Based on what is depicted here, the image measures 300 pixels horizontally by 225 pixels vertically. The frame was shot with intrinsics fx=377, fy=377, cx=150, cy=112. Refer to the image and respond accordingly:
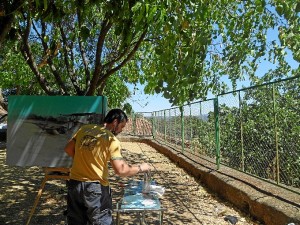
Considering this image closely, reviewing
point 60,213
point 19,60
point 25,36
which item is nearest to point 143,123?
point 19,60

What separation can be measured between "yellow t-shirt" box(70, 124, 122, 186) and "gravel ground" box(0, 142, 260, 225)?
2.39 m

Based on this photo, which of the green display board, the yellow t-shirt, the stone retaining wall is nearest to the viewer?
the yellow t-shirt

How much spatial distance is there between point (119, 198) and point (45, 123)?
7.00 ft

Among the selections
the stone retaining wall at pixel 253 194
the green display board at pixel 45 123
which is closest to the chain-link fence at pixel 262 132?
the stone retaining wall at pixel 253 194

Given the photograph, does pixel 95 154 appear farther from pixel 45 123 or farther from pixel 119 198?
pixel 119 198

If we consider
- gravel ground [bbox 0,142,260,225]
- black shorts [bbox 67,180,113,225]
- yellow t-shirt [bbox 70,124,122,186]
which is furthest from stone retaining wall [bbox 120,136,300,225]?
yellow t-shirt [bbox 70,124,122,186]

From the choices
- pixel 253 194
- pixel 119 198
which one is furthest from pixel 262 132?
pixel 119 198

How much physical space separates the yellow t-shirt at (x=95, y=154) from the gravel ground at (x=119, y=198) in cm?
239

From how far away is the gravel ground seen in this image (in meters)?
5.95

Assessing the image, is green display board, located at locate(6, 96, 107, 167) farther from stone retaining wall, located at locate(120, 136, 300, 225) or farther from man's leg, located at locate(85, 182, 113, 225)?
stone retaining wall, located at locate(120, 136, 300, 225)

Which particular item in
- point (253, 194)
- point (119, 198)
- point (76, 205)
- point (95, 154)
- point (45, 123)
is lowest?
point (119, 198)

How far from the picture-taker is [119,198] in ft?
23.8

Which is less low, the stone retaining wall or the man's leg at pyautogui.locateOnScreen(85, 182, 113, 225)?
the man's leg at pyautogui.locateOnScreen(85, 182, 113, 225)

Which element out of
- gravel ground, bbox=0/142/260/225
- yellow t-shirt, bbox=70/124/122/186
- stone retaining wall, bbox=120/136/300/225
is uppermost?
yellow t-shirt, bbox=70/124/122/186
